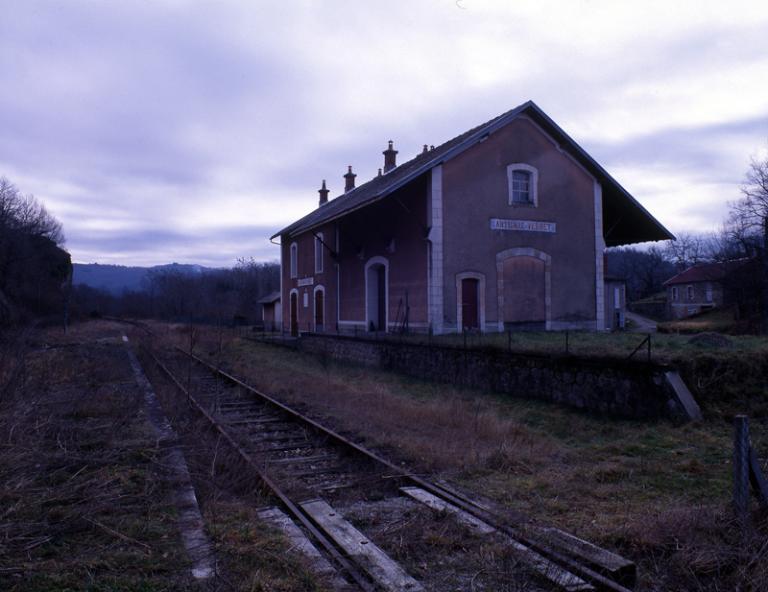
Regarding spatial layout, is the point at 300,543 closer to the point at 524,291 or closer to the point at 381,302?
the point at 524,291

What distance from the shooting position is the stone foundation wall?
884cm

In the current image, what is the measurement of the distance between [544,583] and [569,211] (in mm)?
16800

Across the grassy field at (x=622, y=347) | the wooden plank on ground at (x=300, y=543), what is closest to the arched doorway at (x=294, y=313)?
the grassy field at (x=622, y=347)

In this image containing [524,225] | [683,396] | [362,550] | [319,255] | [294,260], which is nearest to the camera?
[362,550]

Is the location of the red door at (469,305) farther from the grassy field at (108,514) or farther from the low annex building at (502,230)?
the grassy field at (108,514)

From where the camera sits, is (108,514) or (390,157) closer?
(108,514)

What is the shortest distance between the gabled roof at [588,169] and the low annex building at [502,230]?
4 cm

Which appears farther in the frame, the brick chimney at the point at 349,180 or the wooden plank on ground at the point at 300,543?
the brick chimney at the point at 349,180

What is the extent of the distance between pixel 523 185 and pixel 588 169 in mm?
2456

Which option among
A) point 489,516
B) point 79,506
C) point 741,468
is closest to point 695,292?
point 741,468

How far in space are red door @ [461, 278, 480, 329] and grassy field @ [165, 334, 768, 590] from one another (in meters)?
5.27

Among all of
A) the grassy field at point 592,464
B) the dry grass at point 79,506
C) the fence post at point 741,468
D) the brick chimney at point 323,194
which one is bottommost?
the grassy field at point 592,464

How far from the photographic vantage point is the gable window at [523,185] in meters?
18.2

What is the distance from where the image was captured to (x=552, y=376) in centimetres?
1078
